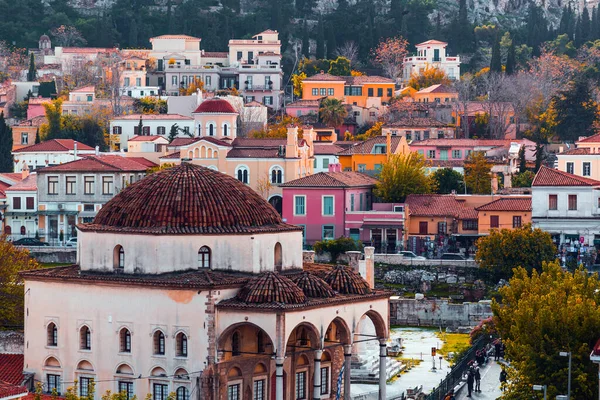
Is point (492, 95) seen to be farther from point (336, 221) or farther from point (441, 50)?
point (336, 221)

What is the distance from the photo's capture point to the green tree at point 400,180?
4363 inches

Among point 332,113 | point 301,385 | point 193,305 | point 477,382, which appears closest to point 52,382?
point 193,305

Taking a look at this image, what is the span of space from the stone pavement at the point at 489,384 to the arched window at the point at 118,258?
13557 mm

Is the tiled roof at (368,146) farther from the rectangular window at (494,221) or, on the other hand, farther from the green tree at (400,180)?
the rectangular window at (494,221)

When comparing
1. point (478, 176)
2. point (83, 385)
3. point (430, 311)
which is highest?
point (478, 176)

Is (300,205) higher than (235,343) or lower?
higher

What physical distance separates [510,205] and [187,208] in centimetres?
4388

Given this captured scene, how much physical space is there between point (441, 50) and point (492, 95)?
25112 mm

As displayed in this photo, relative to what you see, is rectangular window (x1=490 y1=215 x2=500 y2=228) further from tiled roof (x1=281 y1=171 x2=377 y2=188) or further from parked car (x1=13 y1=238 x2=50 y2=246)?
parked car (x1=13 y1=238 x2=50 y2=246)

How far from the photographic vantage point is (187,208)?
64188mm

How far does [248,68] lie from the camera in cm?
16188

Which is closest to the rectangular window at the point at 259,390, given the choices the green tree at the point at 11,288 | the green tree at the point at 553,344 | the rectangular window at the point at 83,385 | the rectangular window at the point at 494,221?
the rectangular window at the point at 83,385

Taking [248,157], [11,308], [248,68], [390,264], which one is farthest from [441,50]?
[11,308]

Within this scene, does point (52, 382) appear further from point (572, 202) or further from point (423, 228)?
point (423, 228)
